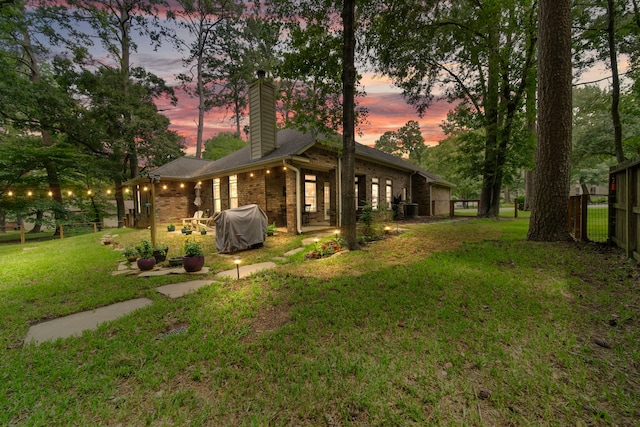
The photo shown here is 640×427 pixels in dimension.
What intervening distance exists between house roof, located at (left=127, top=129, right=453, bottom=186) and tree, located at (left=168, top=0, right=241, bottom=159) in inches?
192

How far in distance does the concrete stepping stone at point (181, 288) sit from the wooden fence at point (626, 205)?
6898mm

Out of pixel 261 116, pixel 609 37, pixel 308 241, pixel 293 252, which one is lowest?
pixel 293 252

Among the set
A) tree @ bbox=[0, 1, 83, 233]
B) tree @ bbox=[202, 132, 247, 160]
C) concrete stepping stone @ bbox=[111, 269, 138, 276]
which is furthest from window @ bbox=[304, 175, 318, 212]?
tree @ bbox=[202, 132, 247, 160]

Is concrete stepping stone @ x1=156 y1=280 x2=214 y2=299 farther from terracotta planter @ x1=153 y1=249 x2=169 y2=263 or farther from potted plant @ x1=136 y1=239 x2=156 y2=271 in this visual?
terracotta planter @ x1=153 y1=249 x2=169 y2=263

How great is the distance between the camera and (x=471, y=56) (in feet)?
37.5

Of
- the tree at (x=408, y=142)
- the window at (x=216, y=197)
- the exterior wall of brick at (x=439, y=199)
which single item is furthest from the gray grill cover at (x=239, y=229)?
the tree at (x=408, y=142)

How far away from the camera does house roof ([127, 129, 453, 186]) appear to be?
9.15 meters

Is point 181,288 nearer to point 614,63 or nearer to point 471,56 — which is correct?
Result: point 471,56

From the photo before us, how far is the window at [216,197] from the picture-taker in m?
12.7

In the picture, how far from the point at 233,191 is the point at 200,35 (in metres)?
15.4

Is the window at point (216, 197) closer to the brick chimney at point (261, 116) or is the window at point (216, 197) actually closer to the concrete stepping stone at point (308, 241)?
the brick chimney at point (261, 116)

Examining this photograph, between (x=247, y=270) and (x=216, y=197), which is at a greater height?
(x=216, y=197)

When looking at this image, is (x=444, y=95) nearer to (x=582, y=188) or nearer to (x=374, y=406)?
(x=374, y=406)

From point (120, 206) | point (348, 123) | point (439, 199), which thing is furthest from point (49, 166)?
point (439, 199)
